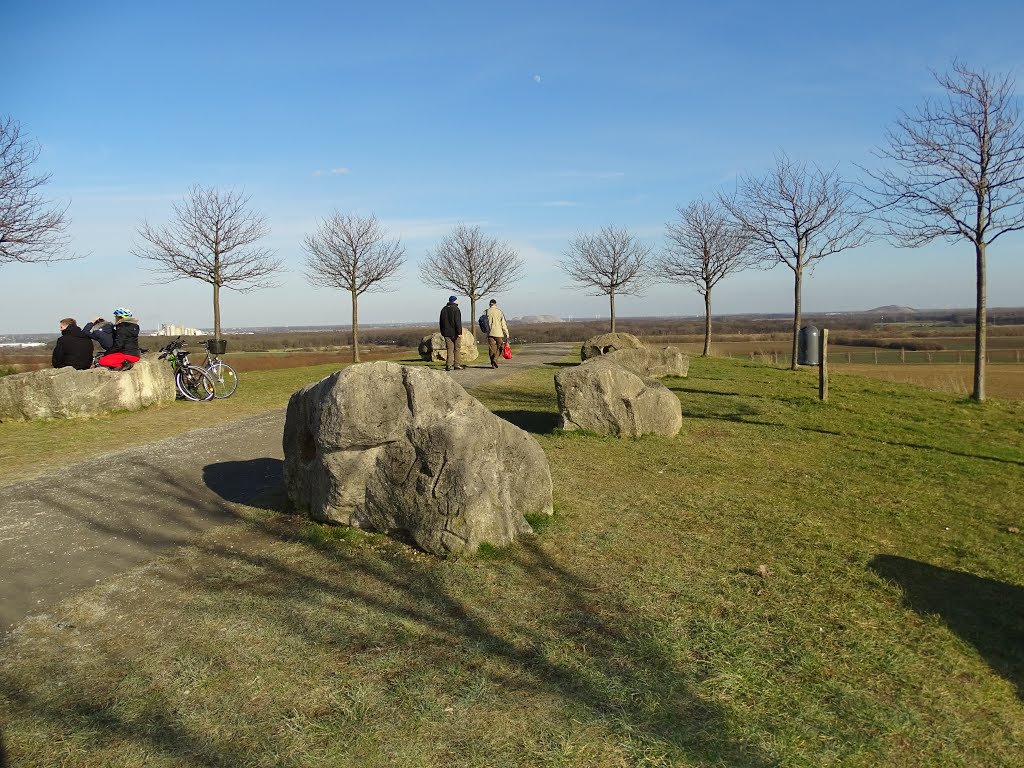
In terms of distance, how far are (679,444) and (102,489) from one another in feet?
23.9

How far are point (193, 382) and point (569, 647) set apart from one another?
38.3ft

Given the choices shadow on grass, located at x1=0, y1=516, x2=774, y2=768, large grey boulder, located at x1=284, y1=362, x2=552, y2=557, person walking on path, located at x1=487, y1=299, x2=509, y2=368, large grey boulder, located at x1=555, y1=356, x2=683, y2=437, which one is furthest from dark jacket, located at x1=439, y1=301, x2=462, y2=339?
shadow on grass, located at x1=0, y1=516, x2=774, y2=768

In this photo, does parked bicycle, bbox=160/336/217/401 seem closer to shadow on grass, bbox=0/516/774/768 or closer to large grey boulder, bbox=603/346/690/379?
shadow on grass, bbox=0/516/774/768

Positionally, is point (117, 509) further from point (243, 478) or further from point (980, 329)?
point (980, 329)

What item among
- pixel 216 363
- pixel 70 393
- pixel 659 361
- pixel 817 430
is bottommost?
pixel 817 430

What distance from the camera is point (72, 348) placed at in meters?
11.7

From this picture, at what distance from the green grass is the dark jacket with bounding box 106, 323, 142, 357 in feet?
24.9

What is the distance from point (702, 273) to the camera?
27297mm

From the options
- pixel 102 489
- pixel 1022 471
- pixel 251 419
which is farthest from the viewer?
pixel 251 419

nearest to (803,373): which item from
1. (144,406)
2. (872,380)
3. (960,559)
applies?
(872,380)

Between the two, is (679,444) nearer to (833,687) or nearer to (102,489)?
(833,687)

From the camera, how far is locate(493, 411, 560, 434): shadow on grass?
417 inches

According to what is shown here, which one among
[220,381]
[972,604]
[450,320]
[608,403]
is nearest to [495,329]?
[450,320]

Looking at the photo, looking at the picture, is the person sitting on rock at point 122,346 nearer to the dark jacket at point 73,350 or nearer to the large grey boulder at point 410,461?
the dark jacket at point 73,350
